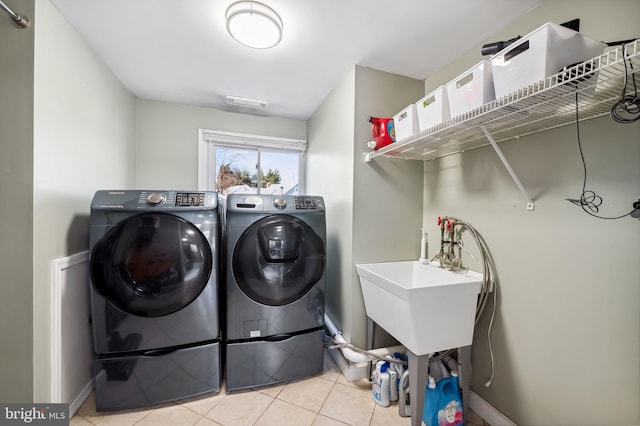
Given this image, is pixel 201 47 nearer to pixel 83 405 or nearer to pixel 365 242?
pixel 365 242

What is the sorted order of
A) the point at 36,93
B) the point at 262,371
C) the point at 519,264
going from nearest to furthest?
the point at 36,93 < the point at 519,264 < the point at 262,371

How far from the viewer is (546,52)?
80cm

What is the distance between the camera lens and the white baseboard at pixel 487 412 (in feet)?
4.22

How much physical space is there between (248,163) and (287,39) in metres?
1.49

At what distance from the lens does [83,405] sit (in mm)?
1394

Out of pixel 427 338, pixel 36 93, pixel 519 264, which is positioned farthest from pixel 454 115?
pixel 36 93

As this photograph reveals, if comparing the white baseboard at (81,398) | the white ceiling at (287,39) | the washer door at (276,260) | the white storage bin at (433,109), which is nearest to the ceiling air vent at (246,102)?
the white ceiling at (287,39)

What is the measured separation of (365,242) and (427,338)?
2.35 ft

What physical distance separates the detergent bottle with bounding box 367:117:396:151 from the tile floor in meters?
1.64

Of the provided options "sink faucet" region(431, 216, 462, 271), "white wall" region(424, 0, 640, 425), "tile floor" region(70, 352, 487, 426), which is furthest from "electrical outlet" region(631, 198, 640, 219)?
"tile floor" region(70, 352, 487, 426)

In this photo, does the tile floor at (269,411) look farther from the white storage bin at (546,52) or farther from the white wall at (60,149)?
the white storage bin at (546,52)

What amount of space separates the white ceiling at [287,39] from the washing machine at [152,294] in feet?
3.20

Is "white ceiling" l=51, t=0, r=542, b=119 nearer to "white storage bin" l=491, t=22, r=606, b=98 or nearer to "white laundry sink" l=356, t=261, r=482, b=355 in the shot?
"white storage bin" l=491, t=22, r=606, b=98

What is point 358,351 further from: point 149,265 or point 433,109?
point 433,109
